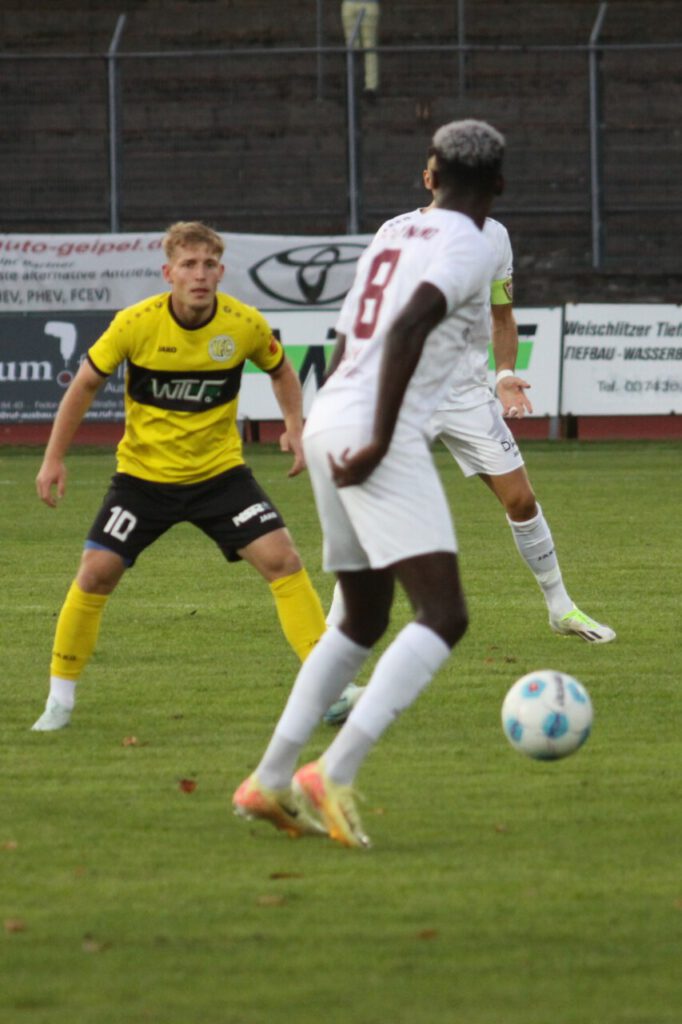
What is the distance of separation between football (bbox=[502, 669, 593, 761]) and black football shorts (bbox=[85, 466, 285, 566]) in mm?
1318

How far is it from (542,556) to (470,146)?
4209 millimetres

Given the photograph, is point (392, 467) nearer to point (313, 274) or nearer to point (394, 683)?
point (394, 683)

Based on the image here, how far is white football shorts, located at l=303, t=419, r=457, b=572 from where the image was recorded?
4711 mm

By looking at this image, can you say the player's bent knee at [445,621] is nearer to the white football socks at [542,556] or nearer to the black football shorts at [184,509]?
the black football shorts at [184,509]

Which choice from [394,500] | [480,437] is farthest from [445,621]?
[480,437]

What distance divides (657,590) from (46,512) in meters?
6.50

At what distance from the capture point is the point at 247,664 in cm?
816

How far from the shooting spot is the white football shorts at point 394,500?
4711 mm

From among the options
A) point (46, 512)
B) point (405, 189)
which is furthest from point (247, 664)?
point (405, 189)

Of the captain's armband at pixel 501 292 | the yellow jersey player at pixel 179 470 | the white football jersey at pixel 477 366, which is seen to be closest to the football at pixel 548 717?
the yellow jersey player at pixel 179 470

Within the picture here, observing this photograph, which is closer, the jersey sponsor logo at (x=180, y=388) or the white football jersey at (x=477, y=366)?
the jersey sponsor logo at (x=180, y=388)

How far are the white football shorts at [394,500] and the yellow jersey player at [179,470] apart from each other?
167 centimetres

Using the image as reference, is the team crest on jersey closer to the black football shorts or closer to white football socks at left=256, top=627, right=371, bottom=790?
the black football shorts

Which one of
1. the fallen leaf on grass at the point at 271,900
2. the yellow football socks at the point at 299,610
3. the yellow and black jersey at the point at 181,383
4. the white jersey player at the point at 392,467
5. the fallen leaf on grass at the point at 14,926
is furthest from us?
the yellow football socks at the point at 299,610
